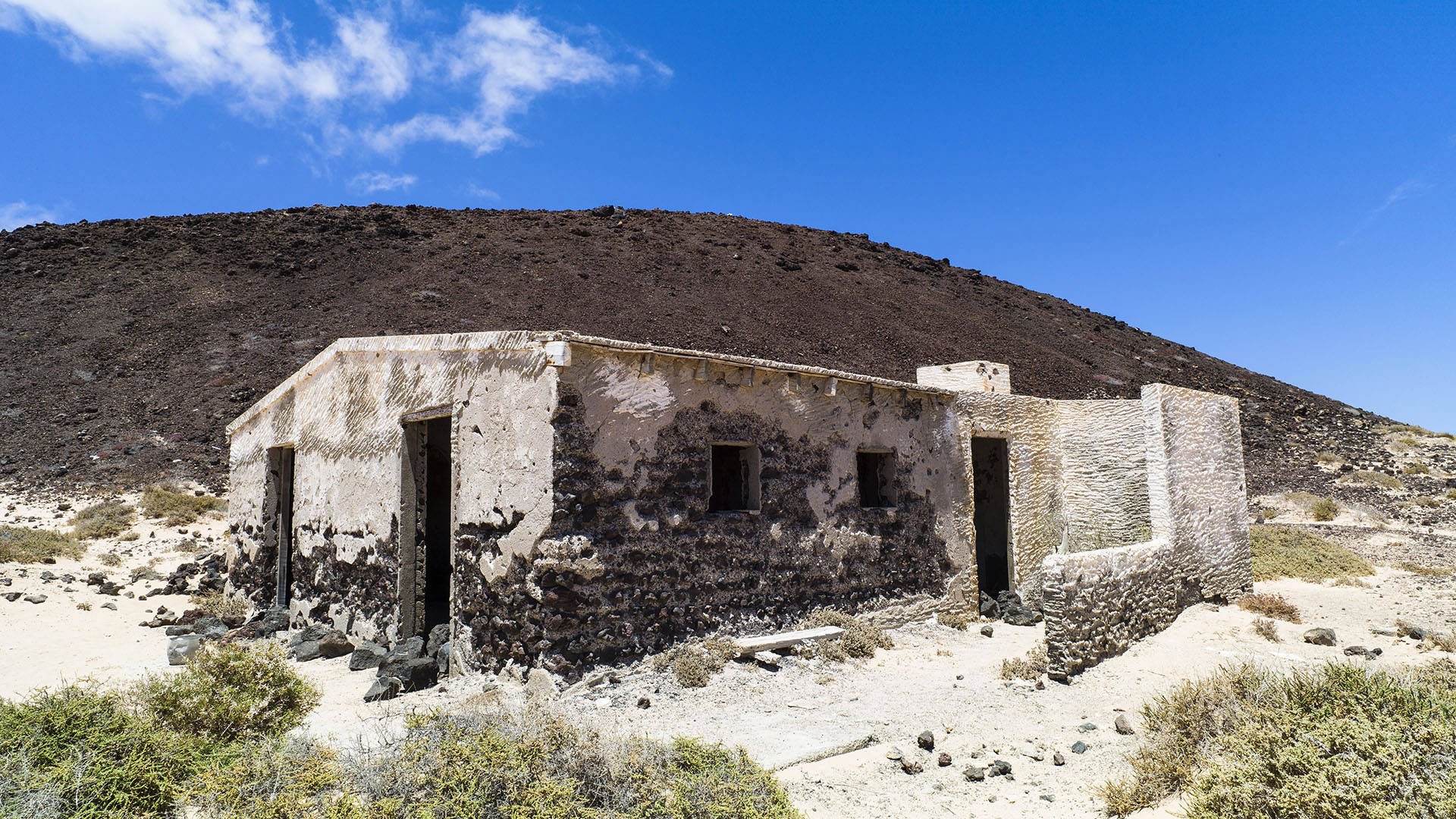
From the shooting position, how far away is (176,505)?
17.8m

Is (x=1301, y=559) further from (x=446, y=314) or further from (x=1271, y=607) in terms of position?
(x=446, y=314)

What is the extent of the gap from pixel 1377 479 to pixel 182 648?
28.9 m

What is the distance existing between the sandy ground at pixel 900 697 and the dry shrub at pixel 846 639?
158mm

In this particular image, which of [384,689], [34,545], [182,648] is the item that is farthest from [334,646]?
[34,545]

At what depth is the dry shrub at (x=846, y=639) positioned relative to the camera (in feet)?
28.1

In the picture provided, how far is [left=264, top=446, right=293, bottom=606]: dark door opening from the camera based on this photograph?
1128 centimetres

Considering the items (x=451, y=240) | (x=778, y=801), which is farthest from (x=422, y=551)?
(x=451, y=240)

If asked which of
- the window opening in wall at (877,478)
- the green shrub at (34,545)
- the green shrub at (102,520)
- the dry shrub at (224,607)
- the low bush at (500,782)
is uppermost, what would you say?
the window opening in wall at (877,478)

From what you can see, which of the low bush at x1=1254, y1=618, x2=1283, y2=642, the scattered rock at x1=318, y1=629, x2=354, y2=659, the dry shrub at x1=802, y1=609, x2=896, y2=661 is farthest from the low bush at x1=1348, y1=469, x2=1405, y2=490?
the scattered rock at x1=318, y1=629, x2=354, y2=659

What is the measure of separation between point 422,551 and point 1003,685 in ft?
20.6

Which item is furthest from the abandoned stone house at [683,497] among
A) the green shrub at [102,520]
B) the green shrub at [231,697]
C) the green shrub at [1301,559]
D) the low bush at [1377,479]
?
the low bush at [1377,479]

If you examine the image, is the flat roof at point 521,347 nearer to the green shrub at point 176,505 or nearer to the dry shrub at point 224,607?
the dry shrub at point 224,607

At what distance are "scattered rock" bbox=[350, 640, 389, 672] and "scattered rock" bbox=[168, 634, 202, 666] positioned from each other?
1.88 m

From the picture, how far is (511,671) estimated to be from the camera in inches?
→ 287
